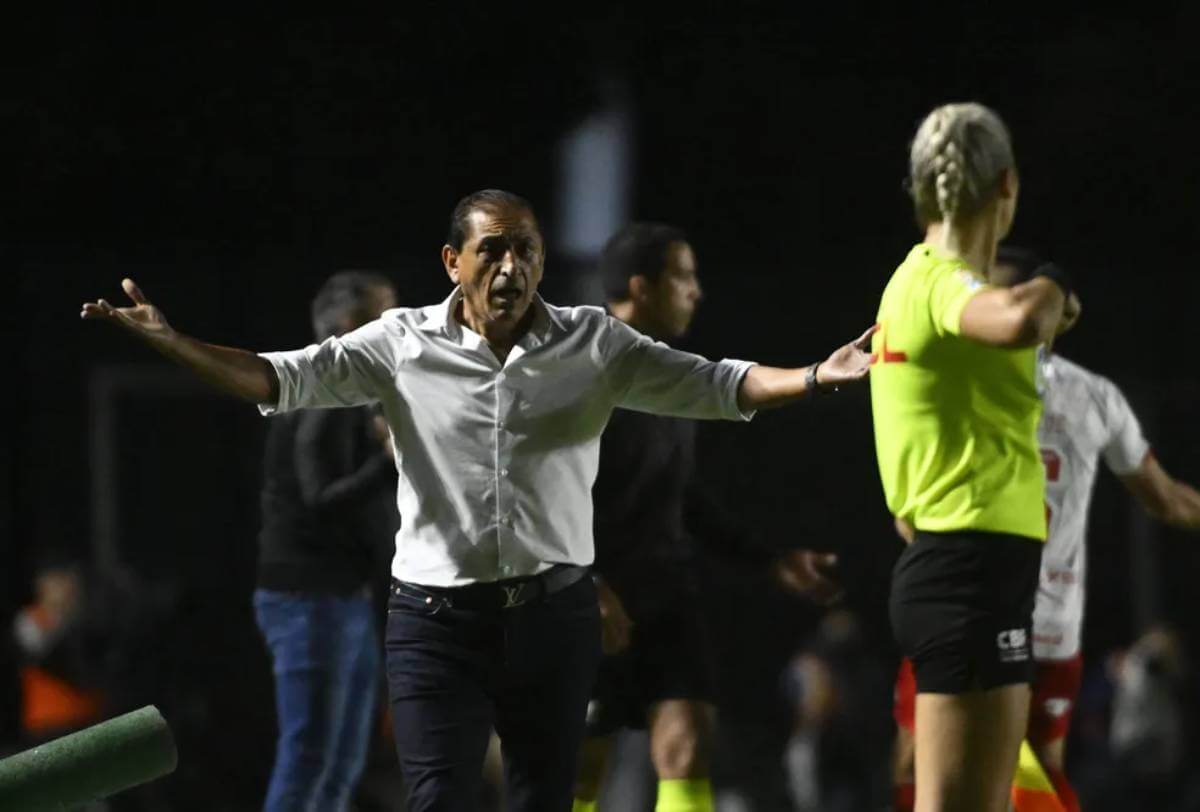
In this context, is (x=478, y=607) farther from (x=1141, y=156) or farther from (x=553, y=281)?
(x=1141, y=156)

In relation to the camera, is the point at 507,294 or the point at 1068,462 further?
the point at 1068,462

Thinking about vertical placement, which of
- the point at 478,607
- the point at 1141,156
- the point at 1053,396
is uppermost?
the point at 1141,156

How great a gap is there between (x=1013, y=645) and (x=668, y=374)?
91 centimetres

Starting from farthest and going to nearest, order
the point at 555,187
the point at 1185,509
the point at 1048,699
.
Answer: the point at 555,187 < the point at 1048,699 < the point at 1185,509

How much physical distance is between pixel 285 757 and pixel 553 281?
7907mm

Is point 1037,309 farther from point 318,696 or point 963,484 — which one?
point 318,696

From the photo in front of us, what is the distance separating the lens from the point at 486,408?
451 centimetres

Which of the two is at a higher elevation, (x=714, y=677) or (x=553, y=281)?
(x=553, y=281)

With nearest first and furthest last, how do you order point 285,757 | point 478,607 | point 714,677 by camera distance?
point 478,607
point 714,677
point 285,757

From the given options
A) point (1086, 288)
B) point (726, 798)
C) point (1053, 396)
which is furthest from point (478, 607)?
point (1086, 288)

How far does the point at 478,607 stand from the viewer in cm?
448

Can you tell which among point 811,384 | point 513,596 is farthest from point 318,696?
point 811,384

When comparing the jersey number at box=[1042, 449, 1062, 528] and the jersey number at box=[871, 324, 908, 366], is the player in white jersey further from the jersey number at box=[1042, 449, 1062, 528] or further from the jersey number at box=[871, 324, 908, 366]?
the jersey number at box=[871, 324, 908, 366]

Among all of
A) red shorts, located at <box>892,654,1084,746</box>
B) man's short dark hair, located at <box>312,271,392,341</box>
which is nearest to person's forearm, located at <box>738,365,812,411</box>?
red shorts, located at <box>892,654,1084,746</box>
